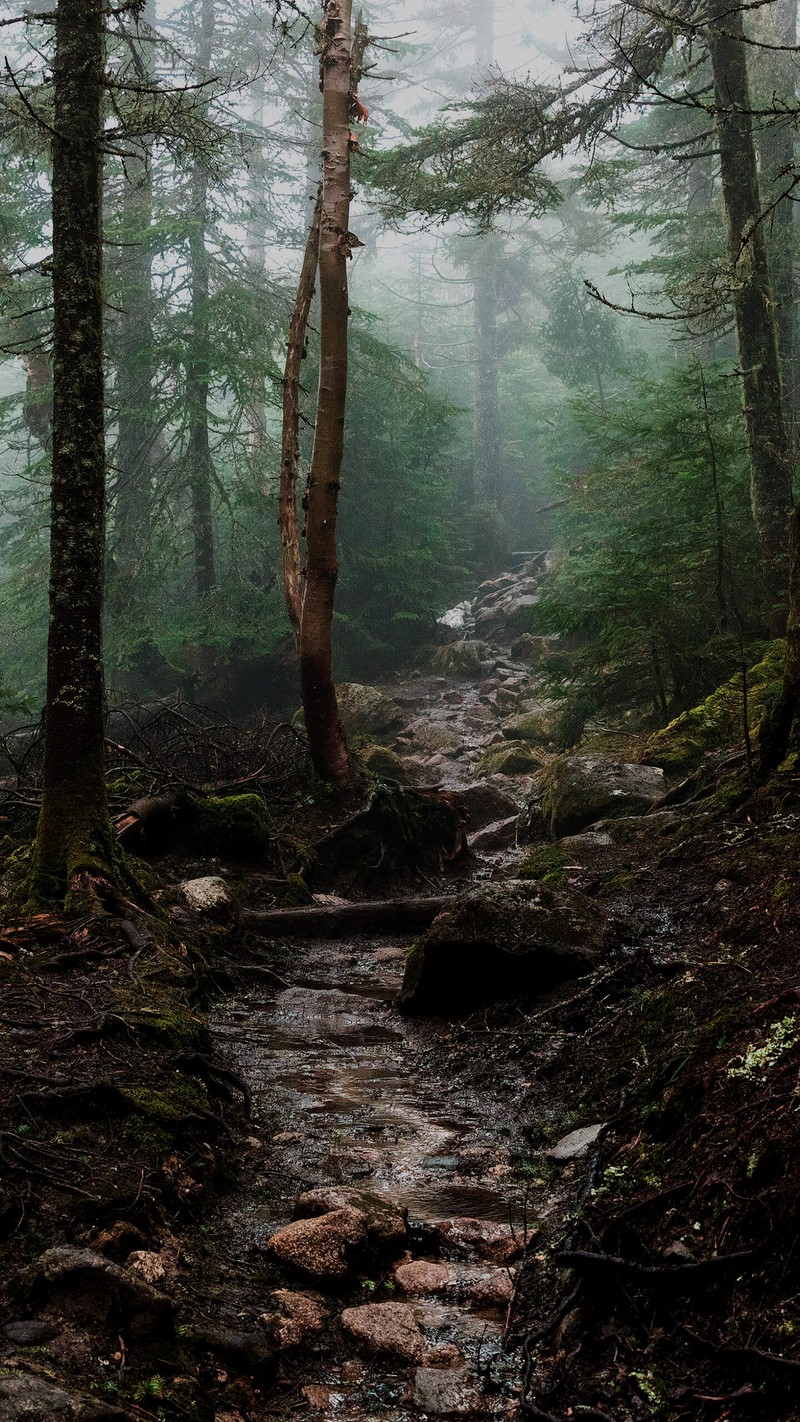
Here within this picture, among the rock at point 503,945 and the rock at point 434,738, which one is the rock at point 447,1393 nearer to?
the rock at point 503,945

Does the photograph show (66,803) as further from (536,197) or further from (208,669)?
(208,669)

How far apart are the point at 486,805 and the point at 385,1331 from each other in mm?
10231

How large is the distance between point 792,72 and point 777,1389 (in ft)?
86.9

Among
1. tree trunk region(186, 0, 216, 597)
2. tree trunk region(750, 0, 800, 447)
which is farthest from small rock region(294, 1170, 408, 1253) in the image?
tree trunk region(186, 0, 216, 597)

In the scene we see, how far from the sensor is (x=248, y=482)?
20.7 m

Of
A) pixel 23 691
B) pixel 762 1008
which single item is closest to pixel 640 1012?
pixel 762 1008

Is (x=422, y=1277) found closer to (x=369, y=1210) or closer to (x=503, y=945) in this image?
(x=369, y=1210)

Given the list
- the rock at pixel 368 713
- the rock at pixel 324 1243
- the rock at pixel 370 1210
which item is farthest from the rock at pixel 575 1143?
the rock at pixel 368 713

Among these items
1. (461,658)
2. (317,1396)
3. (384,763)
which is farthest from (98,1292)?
(461,658)

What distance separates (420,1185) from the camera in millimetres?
3629

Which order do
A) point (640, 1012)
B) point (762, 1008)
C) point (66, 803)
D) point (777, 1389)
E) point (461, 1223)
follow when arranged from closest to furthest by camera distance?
point (777, 1389) → point (762, 1008) → point (461, 1223) → point (640, 1012) → point (66, 803)

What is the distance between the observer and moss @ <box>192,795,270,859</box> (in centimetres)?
914

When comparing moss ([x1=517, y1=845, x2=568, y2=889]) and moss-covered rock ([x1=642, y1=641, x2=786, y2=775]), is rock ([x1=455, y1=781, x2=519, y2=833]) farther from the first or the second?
moss ([x1=517, y1=845, x2=568, y2=889])

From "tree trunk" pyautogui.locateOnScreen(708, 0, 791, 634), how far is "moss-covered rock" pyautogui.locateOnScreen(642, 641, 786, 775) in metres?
2.56
